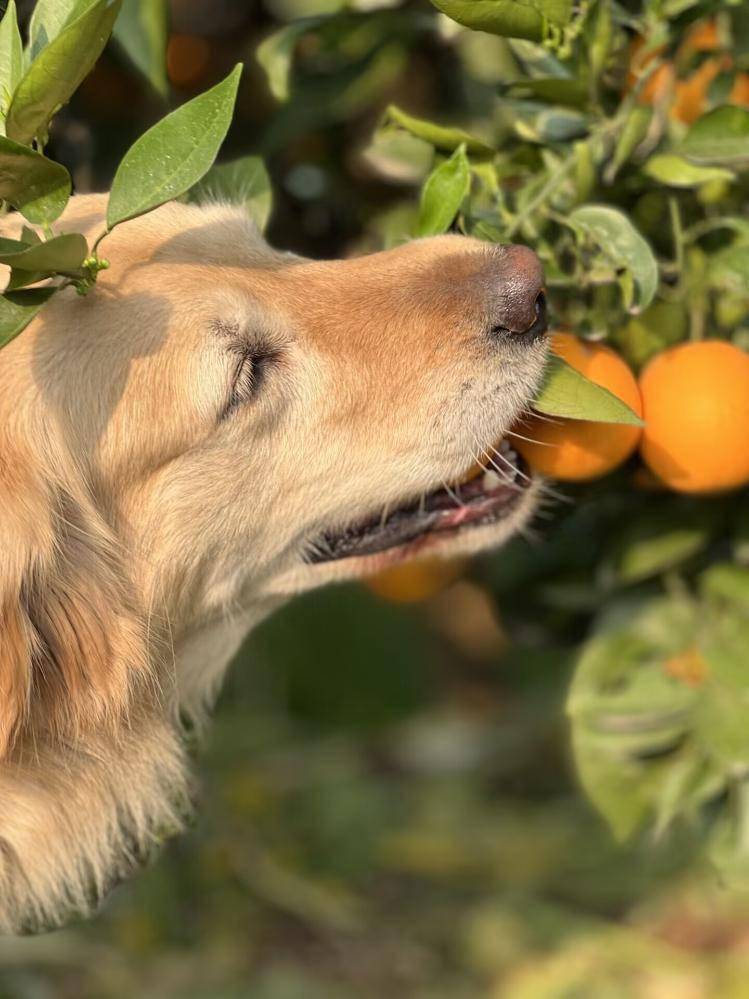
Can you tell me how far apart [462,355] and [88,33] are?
72 centimetres

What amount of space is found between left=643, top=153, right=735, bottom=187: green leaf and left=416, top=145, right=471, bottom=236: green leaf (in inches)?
11.4

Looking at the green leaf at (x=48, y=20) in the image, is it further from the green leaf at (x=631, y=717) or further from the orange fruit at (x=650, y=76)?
the green leaf at (x=631, y=717)

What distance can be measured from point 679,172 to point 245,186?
67 centimetres

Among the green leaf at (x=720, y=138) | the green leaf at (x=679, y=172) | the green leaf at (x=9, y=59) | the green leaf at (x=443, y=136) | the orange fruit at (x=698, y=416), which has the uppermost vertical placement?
A: the green leaf at (x=9, y=59)

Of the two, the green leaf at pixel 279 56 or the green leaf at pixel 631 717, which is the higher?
the green leaf at pixel 279 56

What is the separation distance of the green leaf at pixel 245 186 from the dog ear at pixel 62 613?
1.81ft

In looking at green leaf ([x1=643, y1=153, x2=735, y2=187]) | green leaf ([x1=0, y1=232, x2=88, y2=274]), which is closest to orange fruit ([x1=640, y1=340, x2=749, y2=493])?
green leaf ([x1=643, y1=153, x2=735, y2=187])

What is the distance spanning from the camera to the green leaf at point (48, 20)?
159 cm

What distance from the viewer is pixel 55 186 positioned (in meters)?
1.52

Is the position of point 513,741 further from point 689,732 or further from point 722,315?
point 722,315

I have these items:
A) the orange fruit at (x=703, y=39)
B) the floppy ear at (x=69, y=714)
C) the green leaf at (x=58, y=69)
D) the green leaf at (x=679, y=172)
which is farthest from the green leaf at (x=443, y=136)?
the floppy ear at (x=69, y=714)

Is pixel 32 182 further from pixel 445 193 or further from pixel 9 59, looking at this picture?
pixel 445 193

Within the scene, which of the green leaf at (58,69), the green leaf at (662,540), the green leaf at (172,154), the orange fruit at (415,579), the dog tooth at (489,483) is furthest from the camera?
the orange fruit at (415,579)

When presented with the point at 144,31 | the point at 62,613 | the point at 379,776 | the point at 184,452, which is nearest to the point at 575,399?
the point at 184,452
